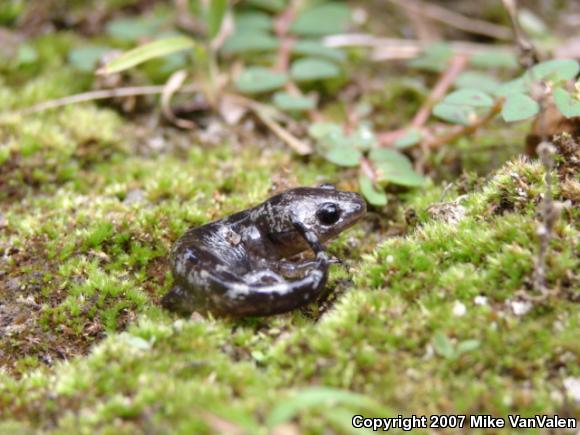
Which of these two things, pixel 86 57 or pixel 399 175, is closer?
pixel 399 175

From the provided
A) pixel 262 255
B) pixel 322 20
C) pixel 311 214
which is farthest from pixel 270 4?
pixel 262 255

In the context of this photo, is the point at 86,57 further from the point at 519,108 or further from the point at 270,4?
the point at 519,108

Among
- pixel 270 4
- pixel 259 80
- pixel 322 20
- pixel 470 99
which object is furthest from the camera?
pixel 270 4

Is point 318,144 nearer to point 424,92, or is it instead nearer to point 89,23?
point 424,92

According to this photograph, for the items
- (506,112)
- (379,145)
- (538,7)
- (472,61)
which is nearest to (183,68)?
(379,145)

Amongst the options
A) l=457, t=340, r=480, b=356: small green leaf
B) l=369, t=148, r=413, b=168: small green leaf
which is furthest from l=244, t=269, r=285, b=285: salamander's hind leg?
l=369, t=148, r=413, b=168: small green leaf

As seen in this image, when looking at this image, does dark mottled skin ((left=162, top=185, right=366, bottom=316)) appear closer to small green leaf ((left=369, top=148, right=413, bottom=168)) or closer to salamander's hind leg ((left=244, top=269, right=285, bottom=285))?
salamander's hind leg ((left=244, top=269, right=285, bottom=285))
